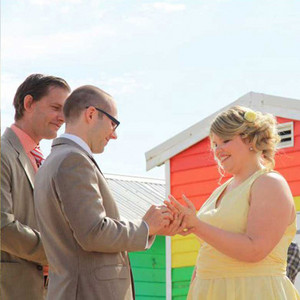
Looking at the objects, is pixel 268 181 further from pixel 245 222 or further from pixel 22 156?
pixel 22 156

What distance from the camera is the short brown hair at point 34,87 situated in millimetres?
4750

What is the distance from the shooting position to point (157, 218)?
415cm

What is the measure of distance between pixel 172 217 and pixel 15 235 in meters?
0.84

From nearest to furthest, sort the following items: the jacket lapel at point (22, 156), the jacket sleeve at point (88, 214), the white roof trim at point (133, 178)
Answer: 1. the jacket sleeve at point (88, 214)
2. the jacket lapel at point (22, 156)
3. the white roof trim at point (133, 178)

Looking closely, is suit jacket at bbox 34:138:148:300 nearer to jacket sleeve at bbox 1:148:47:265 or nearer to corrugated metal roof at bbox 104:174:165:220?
jacket sleeve at bbox 1:148:47:265

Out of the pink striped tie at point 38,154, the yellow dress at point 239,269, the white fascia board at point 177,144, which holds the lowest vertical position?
the yellow dress at point 239,269

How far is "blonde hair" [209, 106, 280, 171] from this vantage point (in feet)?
14.2

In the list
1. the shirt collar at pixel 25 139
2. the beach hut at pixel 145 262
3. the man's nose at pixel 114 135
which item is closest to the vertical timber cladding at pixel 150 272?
the beach hut at pixel 145 262

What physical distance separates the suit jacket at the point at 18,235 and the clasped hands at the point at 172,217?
0.69 metres

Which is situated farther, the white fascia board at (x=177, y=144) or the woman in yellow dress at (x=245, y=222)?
the white fascia board at (x=177, y=144)

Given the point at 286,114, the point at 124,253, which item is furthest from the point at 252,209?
the point at 286,114

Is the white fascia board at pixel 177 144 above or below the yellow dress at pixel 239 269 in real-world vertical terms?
above

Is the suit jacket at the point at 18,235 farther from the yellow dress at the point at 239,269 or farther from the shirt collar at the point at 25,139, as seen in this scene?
the yellow dress at the point at 239,269

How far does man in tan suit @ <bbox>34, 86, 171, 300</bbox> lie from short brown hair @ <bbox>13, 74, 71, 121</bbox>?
0.72 m
